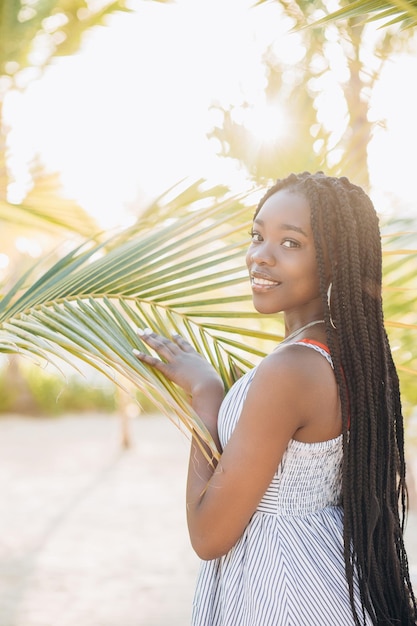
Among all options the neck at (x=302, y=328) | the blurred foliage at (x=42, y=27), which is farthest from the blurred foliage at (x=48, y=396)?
the neck at (x=302, y=328)

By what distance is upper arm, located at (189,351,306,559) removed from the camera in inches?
54.0

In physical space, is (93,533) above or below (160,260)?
below

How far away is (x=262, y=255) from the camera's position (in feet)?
5.02

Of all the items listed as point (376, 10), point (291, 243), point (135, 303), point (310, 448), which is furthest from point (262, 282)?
point (376, 10)

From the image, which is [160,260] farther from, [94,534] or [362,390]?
[94,534]

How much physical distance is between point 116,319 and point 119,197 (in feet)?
29.1

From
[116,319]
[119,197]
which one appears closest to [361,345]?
[116,319]

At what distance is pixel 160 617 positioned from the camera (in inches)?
184

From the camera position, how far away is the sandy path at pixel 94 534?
485 cm

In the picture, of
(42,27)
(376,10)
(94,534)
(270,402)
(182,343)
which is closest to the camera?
(270,402)

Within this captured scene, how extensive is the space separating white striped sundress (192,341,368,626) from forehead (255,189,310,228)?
→ 0.28 m

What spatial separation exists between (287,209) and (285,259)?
0.11 m

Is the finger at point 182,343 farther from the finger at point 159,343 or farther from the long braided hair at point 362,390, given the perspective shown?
the long braided hair at point 362,390

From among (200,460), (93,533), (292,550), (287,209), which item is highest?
(287,209)
